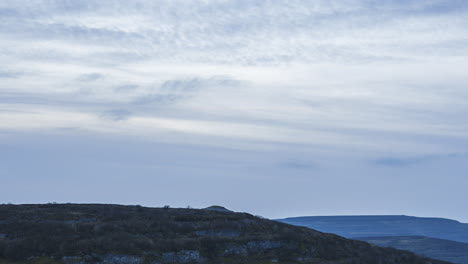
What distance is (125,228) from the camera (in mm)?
46938

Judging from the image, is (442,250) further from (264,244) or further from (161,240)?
(161,240)

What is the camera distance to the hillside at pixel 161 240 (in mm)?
40297

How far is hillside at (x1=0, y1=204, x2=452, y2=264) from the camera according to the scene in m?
40.3

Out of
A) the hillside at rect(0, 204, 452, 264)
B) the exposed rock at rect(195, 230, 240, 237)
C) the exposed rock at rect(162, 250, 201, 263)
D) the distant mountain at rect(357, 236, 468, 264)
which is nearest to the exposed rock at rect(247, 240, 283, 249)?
the hillside at rect(0, 204, 452, 264)

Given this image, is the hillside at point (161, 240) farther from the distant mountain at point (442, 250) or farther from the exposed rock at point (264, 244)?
the distant mountain at point (442, 250)

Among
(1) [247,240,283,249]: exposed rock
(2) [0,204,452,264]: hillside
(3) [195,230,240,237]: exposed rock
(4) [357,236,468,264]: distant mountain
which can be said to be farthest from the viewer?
(4) [357,236,468,264]: distant mountain

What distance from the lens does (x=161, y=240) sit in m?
44.1

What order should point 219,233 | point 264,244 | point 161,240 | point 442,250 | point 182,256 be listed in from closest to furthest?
point 182,256
point 161,240
point 264,244
point 219,233
point 442,250

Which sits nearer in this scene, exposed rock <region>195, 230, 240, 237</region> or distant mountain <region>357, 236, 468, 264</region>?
exposed rock <region>195, 230, 240, 237</region>

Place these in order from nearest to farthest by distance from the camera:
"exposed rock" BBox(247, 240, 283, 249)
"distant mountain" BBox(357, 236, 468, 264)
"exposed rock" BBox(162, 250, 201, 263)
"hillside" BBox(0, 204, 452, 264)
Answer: "hillside" BBox(0, 204, 452, 264), "exposed rock" BBox(162, 250, 201, 263), "exposed rock" BBox(247, 240, 283, 249), "distant mountain" BBox(357, 236, 468, 264)

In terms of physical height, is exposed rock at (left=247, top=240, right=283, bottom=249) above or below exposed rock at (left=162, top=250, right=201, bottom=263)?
above

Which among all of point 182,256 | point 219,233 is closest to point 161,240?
point 182,256

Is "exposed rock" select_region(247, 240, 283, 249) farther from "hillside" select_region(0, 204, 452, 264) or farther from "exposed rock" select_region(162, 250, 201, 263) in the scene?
"exposed rock" select_region(162, 250, 201, 263)

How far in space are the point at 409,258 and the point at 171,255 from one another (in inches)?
988
